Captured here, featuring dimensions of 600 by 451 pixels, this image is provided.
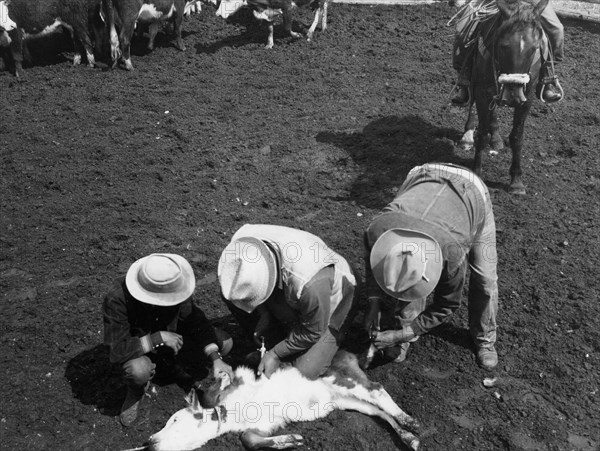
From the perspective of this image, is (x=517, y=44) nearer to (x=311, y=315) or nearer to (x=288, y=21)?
(x=311, y=315)

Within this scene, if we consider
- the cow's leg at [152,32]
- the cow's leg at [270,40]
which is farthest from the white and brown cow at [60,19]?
the cow's leg at [270,40]

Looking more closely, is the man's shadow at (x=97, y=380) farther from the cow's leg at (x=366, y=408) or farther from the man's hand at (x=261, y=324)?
the cow's leg at (x=366, y=408)

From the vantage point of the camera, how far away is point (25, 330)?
18.1 feet

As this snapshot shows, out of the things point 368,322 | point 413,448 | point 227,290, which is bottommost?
point 413,448

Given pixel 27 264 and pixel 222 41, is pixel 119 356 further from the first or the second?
pixel 222 41

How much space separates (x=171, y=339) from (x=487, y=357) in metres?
2.24

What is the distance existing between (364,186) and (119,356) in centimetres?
333

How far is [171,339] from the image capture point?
15.9ft

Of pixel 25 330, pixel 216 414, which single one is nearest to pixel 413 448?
pixel 216 414

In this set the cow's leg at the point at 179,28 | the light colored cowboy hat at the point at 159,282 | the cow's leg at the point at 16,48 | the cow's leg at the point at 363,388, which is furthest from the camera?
the cow's leg at the point at 179,28

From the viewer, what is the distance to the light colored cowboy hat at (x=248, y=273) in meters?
4.43

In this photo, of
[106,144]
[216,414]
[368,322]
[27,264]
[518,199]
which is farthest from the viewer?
[106,144]

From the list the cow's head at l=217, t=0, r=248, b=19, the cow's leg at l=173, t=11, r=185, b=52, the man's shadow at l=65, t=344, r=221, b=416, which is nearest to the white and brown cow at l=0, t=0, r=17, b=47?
the cow's leg at l=173, t=11, r=185, b=52

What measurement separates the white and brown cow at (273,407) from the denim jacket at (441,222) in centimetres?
58
